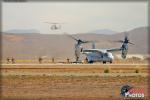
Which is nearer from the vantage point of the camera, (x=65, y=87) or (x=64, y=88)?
(x=64, y=88)

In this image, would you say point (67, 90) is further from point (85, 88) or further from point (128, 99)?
point (128, 99)

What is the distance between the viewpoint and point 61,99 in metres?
26.7

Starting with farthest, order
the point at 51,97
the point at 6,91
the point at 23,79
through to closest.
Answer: the point at 23,79, the point at 6,91, the point at 51,97

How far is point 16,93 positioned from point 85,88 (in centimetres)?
562

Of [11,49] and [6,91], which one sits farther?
[11,49]

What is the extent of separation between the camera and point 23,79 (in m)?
38.3

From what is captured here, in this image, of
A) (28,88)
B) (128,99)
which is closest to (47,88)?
(28,88)

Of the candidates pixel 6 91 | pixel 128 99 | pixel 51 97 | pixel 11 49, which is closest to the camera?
pixel 128 99

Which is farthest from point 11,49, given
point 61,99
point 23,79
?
point 61,99

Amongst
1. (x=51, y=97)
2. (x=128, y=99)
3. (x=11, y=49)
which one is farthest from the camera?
(x=11, y=49)

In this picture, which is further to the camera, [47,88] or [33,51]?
[33,51]

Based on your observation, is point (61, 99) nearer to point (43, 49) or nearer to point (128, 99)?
point (128, 99)

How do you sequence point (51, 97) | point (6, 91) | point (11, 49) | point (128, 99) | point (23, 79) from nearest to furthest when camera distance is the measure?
point (128, 99)
point (51, 97)
point (6, 91)
point (23, 79)
point (11, 49)

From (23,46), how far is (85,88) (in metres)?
164
